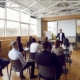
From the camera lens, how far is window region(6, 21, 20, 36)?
368 inches

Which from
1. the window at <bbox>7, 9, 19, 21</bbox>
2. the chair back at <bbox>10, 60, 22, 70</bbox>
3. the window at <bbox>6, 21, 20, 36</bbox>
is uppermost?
the window at <bbox>7, 9, 19, 21</bbox>

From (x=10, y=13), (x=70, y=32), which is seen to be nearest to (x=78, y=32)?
(x=70, y=32)

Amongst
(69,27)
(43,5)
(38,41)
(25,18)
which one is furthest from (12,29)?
(69,27)

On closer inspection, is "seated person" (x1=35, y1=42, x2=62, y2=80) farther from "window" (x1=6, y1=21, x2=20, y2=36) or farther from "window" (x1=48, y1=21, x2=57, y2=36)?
"window" (x1=48, y1=21, x2=57, y2=36)

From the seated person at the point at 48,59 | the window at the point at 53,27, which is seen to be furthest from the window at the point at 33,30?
the seated person at the point at 48,59

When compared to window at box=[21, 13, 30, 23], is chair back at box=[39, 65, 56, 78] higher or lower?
lower

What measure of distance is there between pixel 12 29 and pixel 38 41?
4.39 m

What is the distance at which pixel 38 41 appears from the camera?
19.8 ft

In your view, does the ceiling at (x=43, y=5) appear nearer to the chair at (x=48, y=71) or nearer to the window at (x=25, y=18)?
the window at (x=25, y=18)

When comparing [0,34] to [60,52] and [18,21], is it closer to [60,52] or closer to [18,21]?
[18,21]

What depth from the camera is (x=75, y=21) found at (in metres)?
13.1

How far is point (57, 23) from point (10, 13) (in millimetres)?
6117

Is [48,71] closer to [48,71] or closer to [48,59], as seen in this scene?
[48,71]

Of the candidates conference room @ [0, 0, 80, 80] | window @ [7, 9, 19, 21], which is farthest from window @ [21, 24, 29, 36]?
window @ [7, 9, 19, 21]
